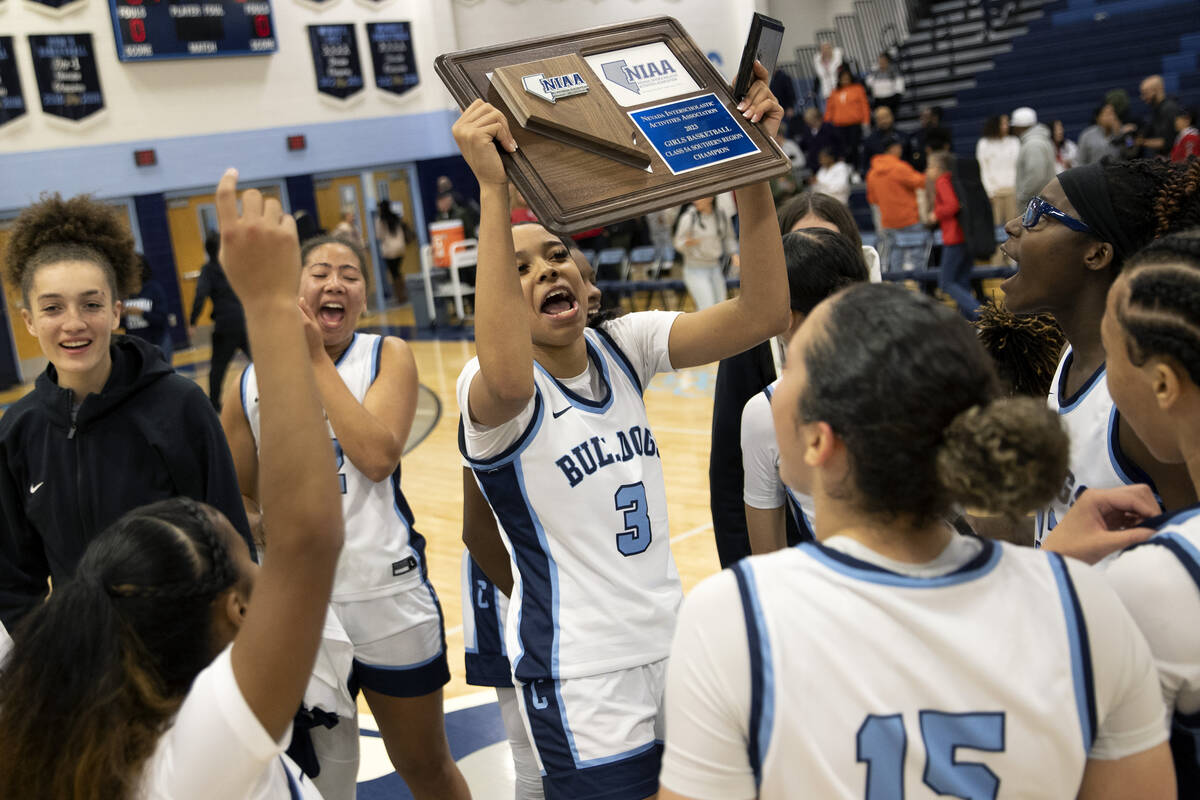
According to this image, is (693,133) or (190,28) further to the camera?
(190,28)

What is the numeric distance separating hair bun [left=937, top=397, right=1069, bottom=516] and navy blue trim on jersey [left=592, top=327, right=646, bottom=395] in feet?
4.18

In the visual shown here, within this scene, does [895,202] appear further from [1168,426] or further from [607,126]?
[1168,426]

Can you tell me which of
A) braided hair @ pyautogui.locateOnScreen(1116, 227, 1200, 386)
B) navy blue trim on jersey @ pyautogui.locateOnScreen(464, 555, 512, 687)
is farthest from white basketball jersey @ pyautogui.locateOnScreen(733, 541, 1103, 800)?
navy blue trim on jersey @ pyautogui.locateOnScreen(464, 555, 512, 687)

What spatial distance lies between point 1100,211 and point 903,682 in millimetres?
1375

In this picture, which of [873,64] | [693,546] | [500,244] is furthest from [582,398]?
[873,64]

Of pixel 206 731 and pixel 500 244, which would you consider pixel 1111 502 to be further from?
pixel 206 731

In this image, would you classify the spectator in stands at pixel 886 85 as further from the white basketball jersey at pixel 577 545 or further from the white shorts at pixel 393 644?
the white basketball jersey at pixel 577 545

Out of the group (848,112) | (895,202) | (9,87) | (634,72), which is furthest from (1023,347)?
(848,112)

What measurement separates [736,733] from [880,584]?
23 cm

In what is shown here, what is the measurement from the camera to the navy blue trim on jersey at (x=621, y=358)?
2441 millimetres

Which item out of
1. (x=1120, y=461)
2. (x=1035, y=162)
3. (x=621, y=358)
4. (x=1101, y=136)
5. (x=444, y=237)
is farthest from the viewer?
(x=444, y=237)

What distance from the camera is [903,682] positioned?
121cm

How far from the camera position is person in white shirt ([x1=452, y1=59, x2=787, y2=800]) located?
2.10 metres

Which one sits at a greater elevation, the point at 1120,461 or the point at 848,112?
the point at 848,112
